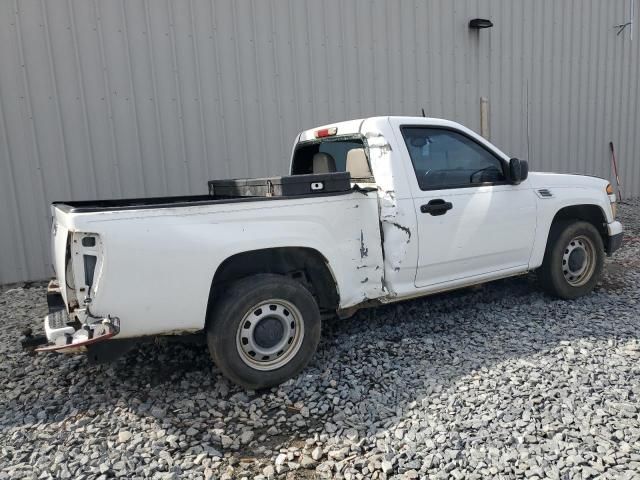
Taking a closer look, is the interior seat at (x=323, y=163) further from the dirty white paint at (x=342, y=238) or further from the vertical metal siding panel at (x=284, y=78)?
the vertical metal siding panel at (x=284, y=78)

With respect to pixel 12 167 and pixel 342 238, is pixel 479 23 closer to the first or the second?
pixel 342 238

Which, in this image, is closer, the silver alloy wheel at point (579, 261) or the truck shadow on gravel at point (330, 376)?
the truck shadow on gravel at point (330, 376)

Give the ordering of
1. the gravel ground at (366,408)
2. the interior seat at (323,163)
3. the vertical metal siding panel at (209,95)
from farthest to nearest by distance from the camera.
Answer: the vertical metal siding panel at (209,95), the interior seat at (323,163), the gravel ground at (366,408)

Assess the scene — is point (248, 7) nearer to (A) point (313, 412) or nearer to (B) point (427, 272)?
(B) point (427, 272)

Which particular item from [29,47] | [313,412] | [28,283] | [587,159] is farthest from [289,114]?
[587,159]

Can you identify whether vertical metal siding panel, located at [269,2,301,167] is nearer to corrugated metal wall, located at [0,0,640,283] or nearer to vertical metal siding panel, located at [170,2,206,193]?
corrugated metal wall, located at [0,0,640,283]

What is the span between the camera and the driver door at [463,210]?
399 cm

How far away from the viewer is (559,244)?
4863mm

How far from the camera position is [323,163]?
4621 millimetres

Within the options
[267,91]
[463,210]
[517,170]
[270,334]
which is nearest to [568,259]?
[517,170]

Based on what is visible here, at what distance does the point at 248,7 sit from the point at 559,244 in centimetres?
543

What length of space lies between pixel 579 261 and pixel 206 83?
17.7 feet

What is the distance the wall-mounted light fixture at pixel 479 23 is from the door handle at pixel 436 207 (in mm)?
6490

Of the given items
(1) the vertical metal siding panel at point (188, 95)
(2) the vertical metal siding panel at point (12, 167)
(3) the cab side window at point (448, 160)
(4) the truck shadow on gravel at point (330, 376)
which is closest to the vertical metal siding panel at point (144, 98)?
(1) the vertical metal siding panel at point (188, 95)
